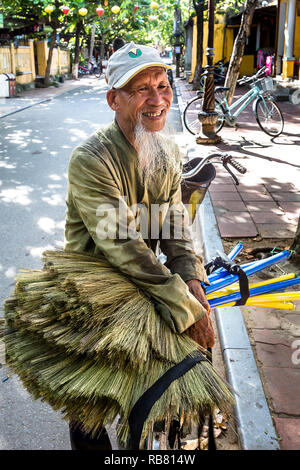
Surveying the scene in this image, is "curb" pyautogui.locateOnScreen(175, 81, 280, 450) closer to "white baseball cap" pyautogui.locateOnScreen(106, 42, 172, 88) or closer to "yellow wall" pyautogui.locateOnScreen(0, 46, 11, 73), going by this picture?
"white baseball cap" pyautogui.locateOnScreen(106, 42, 172, 88)

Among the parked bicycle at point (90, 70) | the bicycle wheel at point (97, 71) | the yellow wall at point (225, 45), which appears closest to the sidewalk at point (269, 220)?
the yellow wall at point (225, 45)

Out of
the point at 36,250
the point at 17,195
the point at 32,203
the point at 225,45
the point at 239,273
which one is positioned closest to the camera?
the point at 239,273

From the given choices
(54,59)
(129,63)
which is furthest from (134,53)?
(54,59)

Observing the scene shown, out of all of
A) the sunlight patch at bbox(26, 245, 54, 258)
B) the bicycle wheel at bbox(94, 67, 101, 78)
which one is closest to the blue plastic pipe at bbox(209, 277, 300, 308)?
the sunlight patch at bbox(26, 245, 54, 258)

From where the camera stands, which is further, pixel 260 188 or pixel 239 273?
pixel 260 188

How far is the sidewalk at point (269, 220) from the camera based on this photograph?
2.67 metres

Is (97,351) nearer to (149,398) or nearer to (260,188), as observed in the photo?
(149,398)

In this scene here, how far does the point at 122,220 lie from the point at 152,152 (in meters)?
0.34

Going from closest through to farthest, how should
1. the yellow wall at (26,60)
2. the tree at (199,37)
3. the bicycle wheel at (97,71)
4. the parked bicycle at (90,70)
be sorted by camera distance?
the tree at (199,37) → the yellow wall at (26,60) → the bicycle wheel at (97,71) → the parked bicycle at (90,70)

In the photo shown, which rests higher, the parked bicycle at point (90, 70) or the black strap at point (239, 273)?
the parked bicycle at point (90, 70)

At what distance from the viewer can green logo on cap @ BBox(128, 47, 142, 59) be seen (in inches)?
71.9

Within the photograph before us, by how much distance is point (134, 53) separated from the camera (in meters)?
1.84

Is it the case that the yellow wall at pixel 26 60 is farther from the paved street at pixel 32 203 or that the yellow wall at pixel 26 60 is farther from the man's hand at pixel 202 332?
the man's hand at pixel 202 332
